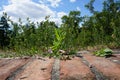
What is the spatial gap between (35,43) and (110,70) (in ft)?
12.3

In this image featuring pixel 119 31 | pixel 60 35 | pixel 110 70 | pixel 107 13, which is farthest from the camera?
pixel 107 13

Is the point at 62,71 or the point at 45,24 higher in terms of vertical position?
the point at 45,24

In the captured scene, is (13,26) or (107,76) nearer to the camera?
(107,76)

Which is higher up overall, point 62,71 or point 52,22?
point 52,22

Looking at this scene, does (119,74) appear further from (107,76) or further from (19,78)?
(19,78)

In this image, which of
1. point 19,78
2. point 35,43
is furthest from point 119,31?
point 19,78

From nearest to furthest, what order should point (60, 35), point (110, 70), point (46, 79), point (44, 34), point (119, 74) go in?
point (46, 79)
point (119, 74)
point (110, 70)
point (60, 35)
point (44, 34)

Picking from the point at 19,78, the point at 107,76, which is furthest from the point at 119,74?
the point at 19,78

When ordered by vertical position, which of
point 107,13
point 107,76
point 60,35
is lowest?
point 107,76

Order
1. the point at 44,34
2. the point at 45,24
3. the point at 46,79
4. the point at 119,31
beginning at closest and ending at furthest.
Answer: the point at 46,79, the point at 44,34, the point at 45,24, the point at 119,31

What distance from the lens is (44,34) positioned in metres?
5.76

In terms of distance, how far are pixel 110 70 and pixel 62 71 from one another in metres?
0.42

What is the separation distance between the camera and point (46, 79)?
6.34 ft

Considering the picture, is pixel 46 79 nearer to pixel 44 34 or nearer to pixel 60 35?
pixel 60 35
